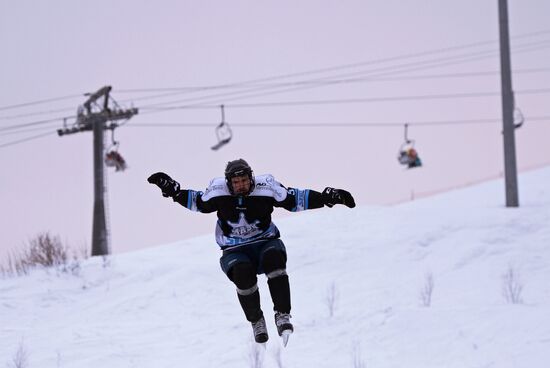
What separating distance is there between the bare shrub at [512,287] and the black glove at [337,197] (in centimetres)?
823

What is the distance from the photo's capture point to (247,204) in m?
7.84

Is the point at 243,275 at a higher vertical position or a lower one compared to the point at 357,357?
higher

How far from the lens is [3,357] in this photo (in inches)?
562

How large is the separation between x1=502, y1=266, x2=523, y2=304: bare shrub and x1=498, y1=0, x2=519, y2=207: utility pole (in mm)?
5170

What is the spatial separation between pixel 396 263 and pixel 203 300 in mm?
4209

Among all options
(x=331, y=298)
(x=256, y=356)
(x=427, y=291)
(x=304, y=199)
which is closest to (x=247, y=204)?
(x=304, y=199)

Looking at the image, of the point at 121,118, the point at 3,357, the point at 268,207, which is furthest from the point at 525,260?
the point at 121,118

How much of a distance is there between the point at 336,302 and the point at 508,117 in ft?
25.9

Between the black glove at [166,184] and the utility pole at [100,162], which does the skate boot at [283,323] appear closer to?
the black glove at [166,184]

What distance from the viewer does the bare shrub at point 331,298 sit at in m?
15.9

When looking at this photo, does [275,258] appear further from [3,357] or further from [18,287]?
[18,287]

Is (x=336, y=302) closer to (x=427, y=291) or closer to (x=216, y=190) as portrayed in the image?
(x=427, y=291)

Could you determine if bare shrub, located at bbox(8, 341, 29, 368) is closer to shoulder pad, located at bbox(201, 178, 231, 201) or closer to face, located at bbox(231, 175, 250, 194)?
shoulder pad, located at bbox(201, 178, 231, 201)

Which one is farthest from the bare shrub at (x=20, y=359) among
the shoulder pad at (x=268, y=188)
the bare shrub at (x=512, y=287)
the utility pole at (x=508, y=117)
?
the utility pole at (x=508, y=117)
